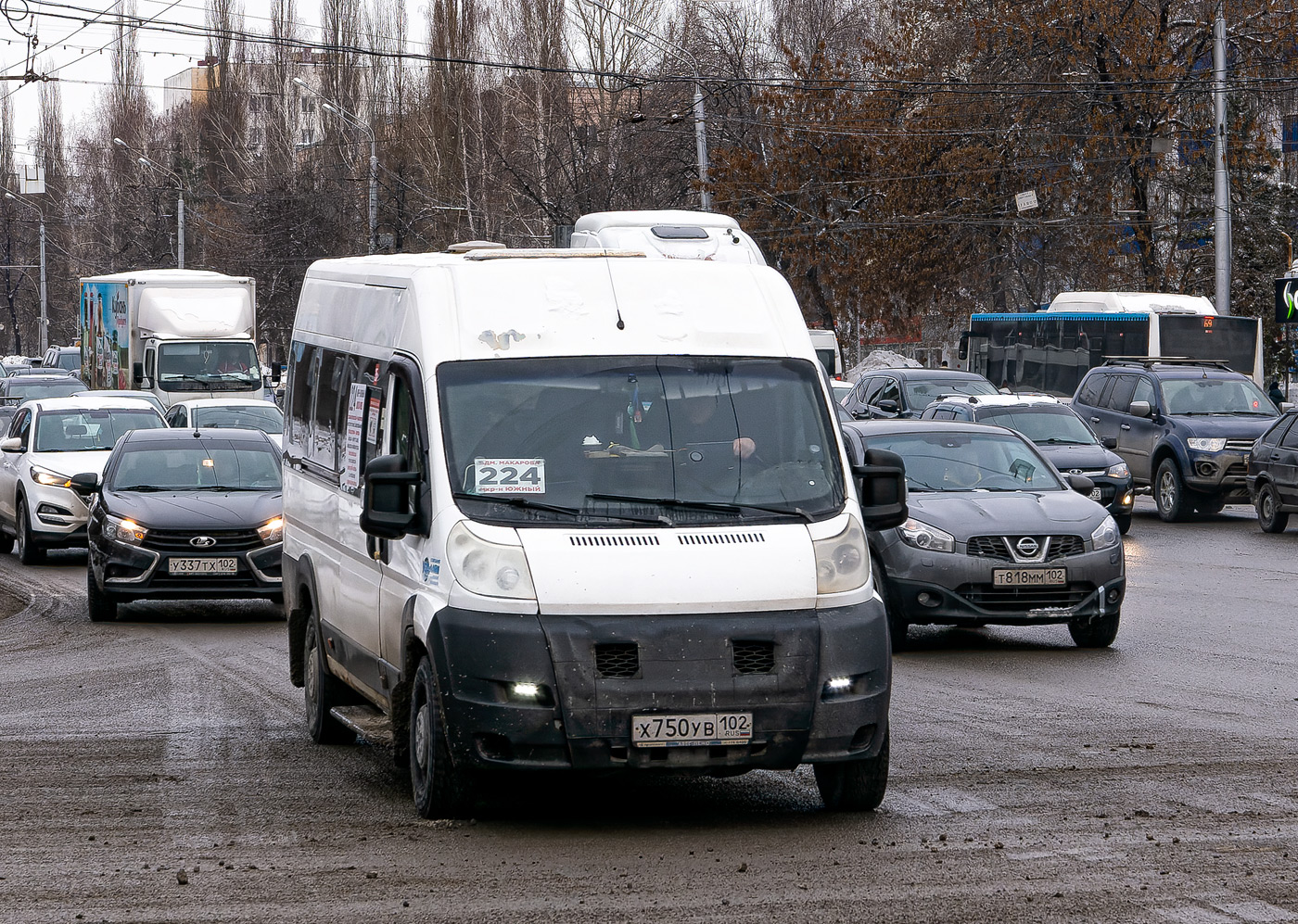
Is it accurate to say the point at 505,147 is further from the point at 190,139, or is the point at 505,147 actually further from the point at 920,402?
the point at 920,402

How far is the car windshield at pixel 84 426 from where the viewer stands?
2025cm

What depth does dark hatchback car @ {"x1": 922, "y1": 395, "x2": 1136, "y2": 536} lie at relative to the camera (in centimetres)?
2194

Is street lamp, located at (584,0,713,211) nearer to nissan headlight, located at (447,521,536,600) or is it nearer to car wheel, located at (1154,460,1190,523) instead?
car wheel, located at (1154,460,1190,523)

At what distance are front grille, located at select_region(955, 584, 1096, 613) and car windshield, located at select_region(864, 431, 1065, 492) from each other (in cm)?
127

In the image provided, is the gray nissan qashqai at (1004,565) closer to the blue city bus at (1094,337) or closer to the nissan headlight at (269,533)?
the nissan headlight at (269,533)

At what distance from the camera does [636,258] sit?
7.83 m

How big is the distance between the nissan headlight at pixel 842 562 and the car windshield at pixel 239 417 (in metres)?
18.2

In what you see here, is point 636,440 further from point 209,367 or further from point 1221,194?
point 1221,194

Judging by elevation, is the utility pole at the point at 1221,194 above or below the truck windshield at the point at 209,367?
above

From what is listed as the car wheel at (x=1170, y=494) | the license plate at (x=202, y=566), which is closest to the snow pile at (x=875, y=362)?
the car wheel at (x=1170, y=494)

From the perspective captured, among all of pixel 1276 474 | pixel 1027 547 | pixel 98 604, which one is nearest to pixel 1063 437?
pixel 1276 474

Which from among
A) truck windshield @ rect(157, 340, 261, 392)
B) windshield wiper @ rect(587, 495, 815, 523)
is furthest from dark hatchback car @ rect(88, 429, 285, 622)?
truck windshield @ rect(157, 340, 261, 392)

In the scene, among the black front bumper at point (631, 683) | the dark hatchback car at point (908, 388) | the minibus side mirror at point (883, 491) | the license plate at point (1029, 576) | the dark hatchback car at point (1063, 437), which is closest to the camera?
the black front bumper at point (631, 683)

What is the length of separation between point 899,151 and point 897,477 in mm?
45657
